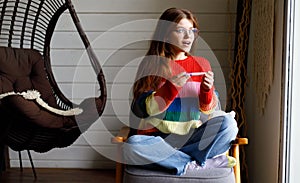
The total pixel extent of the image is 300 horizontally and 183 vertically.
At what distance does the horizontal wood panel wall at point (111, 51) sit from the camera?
9.93 feet

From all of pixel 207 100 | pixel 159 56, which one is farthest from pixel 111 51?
pixel 207 100

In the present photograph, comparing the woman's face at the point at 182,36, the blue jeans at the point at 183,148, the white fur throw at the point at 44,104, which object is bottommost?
the blue jeans at the point at 183,148

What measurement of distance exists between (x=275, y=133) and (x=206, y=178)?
1.65ft

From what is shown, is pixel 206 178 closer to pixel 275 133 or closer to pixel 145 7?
pixel 275 133

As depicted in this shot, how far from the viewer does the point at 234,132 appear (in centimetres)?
205

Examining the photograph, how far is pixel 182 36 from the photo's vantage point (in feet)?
7.09

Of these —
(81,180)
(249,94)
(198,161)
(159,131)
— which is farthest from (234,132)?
(81,180)

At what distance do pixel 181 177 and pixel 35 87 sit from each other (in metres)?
1.22

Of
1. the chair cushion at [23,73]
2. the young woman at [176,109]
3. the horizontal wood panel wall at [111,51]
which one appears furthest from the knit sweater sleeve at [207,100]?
the chair cushion at [23,73]

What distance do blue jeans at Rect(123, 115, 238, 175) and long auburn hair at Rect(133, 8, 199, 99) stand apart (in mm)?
261

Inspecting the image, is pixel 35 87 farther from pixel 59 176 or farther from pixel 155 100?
pixel 155 100

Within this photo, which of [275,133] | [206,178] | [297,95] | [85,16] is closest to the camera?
[206,178]

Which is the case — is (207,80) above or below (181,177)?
above

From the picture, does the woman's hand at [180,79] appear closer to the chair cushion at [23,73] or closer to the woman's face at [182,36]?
the woman's face at [182,36]
